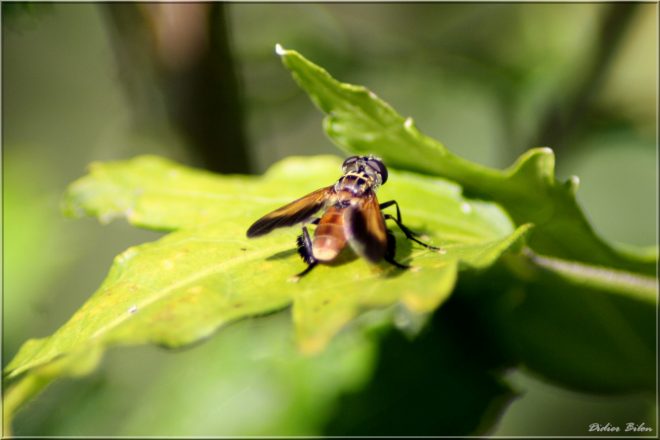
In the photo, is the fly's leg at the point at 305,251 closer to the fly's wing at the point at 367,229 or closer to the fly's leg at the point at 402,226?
the fly's wing at the point at 367,229

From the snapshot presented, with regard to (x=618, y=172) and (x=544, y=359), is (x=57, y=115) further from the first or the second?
(x=544, y=359)

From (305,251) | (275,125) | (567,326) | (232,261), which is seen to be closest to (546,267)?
(567,326)

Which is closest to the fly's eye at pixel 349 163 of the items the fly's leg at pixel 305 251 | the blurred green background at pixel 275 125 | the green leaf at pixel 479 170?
the green leaf at pixel 479 170

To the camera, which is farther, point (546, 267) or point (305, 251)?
point (546, 267)

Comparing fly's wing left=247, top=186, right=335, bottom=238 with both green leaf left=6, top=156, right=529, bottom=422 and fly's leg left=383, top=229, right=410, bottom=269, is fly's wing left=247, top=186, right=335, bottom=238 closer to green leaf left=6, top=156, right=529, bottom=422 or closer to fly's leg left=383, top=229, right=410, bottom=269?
green leaf left=6, top=156, right=529, bottom=422

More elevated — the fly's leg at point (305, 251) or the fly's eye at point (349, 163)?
the fly's eye at point (349, 163)

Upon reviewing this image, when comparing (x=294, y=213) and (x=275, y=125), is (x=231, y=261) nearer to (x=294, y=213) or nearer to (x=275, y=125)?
(x=294, y=213)
